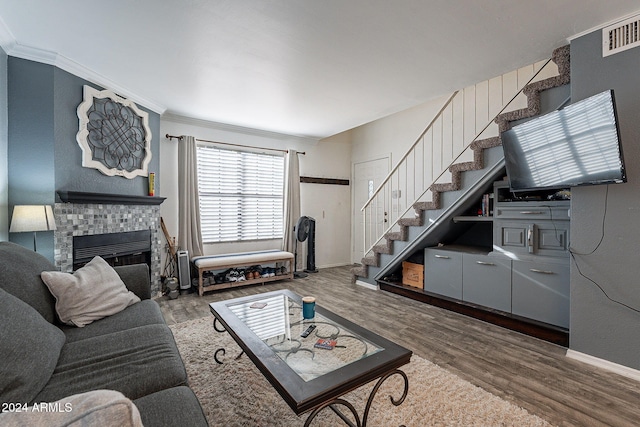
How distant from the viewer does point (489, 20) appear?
212cm

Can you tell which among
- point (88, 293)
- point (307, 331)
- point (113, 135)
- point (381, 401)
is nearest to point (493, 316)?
point (381, 401)

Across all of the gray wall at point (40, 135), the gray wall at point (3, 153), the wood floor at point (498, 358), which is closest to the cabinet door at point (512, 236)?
the wood floor at point (498, 358)

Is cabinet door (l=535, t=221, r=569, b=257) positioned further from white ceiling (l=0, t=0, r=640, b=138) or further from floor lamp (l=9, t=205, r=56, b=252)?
floor lamp (l=9, t=205, r=56, b=252)

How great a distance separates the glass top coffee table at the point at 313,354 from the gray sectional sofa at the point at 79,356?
1.17ft

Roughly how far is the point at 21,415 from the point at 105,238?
3342mm

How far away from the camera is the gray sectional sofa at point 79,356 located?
1.05 metres

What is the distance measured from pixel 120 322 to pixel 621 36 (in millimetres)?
3936

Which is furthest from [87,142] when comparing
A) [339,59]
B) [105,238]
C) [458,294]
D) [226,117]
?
[458,294]

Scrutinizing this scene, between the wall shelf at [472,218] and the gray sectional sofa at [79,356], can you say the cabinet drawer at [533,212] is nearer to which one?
the wall shelf at [472,218]

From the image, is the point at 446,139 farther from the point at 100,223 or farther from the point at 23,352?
the point at 23,352

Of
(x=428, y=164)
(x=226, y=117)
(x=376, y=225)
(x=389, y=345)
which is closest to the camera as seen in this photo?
(x=389, y=345)

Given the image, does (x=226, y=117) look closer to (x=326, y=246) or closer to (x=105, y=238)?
(x=105, y=238)

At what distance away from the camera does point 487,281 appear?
3129 mm

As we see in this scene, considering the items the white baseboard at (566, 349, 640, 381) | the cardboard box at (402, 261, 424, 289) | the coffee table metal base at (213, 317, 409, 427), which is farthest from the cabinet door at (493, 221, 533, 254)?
the coffee table metal base at (213, 317, 409, 427)
